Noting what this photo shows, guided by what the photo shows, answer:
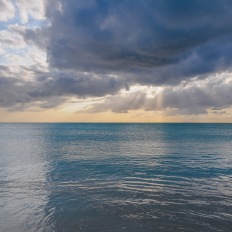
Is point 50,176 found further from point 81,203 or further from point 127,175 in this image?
point 81,203

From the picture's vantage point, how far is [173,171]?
132 feet

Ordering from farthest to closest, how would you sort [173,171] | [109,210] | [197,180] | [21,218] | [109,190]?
[173,171]
[197,180]
[109,190]
[109,210]
[21,218]

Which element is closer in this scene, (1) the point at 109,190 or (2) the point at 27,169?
(1) the point at 109,190

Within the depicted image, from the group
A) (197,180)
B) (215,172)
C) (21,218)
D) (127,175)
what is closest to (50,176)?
(127,175)

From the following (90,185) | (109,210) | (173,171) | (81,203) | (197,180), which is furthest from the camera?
(173,171)

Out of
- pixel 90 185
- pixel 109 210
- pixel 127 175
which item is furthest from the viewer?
pixel 127 175

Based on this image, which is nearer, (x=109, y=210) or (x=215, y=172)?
(x=109, y=210)

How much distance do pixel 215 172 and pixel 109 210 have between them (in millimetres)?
22946

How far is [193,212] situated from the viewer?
22.4 metres

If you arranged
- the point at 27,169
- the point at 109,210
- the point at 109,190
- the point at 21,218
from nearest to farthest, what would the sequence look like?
the point at 21,218 < the point at 109,210 < the point at 109,190 < the point at 27,169

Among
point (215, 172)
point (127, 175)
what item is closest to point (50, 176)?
point (127, 175)

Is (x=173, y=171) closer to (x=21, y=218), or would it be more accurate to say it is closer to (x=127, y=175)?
(x=127, y=175)

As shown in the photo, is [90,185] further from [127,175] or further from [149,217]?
[149,217]

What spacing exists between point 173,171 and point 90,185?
14600mm
